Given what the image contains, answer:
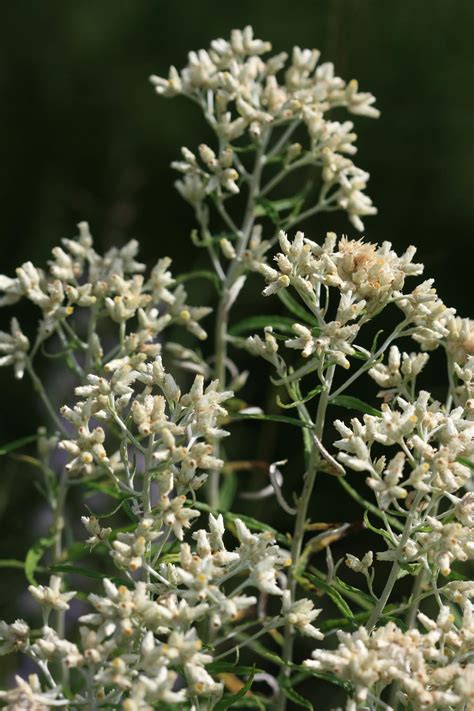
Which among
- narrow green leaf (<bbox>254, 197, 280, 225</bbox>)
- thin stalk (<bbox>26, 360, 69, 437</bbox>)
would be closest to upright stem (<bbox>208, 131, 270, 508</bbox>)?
narrow green leaf (<bbox>254, 197, 280, 225</bbox>)

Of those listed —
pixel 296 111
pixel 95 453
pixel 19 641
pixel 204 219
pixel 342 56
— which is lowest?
pixel 19 641

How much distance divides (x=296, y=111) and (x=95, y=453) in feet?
3.34

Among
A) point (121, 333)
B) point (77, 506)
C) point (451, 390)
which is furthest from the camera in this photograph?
point (77, 506)

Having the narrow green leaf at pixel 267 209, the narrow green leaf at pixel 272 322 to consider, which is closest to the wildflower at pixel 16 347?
the narrow green leaf at pixel 272 322

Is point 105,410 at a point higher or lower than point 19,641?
higher

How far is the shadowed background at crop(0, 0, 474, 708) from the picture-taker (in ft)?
14.4

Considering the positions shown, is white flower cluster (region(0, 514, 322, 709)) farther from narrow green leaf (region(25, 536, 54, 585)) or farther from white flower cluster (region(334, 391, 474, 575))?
narrow green leaf (region(25, 536, 54, 585))

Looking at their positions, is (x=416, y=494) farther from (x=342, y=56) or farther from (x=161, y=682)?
(x=342, y=56)

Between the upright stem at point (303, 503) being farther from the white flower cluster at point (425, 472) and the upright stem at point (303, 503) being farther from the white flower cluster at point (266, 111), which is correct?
the white flower cluster at point (266, 111)

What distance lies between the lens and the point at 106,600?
5.07ft

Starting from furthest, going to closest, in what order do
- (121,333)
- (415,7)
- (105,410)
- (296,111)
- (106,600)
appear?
1. (415,7)
2. (296,111)
3. (121,333)
4. (105,410)
5. (106,600)

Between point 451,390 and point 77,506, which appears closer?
point 451,390

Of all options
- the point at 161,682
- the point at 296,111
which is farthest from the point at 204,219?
the point at 161,682

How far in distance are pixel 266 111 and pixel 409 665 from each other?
55.8 inches
